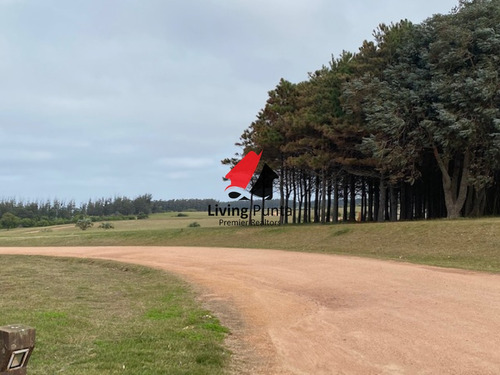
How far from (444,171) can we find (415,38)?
8648 mm

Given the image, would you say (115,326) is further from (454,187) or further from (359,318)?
(454,187)

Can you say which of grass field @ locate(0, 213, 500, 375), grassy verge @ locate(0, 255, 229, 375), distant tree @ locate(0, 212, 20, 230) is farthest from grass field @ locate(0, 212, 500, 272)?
distant tree @ locate(0, 212, 20, 230)

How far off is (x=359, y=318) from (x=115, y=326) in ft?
12.9

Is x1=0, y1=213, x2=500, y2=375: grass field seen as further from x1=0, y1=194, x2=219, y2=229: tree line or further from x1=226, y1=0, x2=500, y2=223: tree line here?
x1=0, y1=194, x2=219, y2=229: tree line

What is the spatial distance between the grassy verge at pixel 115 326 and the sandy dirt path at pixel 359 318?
20.7 inches

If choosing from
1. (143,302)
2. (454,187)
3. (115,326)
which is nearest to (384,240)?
(454,187)

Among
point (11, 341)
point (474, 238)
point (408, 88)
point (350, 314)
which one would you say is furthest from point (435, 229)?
point (11, 341)

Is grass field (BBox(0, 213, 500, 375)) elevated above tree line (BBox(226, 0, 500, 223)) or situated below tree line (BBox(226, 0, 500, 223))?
below

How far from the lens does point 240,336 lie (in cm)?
657

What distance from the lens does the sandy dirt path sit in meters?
5.33

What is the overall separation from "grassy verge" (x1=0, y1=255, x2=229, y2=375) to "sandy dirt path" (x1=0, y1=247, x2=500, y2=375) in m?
0.53

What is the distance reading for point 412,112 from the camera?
27297 millimetres

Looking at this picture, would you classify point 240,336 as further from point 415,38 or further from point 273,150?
point 273,150

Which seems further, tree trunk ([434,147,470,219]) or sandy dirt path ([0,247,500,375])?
tree trunk ([434,147,470,219])
